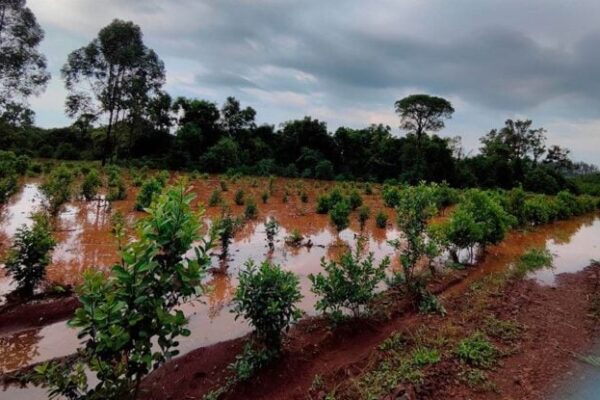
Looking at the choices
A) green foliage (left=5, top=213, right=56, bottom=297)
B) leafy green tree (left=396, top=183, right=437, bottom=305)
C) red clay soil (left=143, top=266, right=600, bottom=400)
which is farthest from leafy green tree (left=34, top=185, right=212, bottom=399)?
leafy green tree (left=396, top=183, right=437, bottom=305)

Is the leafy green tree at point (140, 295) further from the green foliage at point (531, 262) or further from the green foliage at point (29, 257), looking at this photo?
the green foliage at point (531, 262)

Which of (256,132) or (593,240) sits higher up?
(256,132)

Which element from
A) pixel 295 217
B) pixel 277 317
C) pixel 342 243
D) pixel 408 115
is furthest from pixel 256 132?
pixel 277 317

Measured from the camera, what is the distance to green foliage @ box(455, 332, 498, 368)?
4.11 m

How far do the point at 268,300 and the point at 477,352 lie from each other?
8.53ft

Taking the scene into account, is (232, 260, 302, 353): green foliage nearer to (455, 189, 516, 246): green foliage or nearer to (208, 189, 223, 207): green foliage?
(455, 189, 516, 246): green foliage

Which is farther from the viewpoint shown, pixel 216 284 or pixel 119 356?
pixel 216 284

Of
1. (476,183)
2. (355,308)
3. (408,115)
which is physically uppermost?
(408,115)

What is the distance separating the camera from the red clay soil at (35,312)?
4637mm

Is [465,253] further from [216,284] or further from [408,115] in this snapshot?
[408,115]

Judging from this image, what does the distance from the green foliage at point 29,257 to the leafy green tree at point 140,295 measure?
3.50 meters

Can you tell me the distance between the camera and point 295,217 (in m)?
13.6

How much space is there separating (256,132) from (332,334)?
33924mm

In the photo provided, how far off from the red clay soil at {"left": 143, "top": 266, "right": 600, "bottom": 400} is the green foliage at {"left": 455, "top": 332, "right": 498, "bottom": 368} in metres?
0.12
